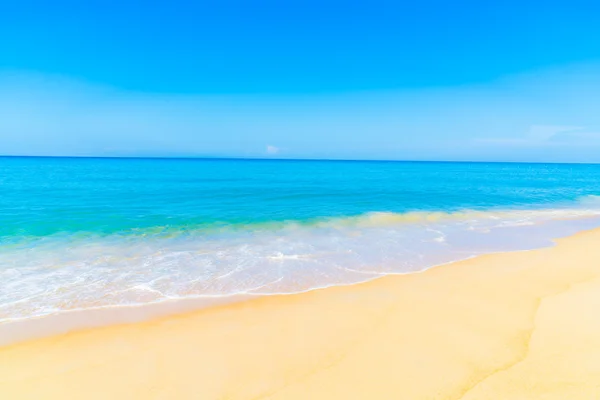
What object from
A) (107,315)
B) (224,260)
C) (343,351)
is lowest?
(107,315)

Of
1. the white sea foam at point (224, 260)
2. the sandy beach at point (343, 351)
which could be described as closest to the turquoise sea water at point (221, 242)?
the white sea foam at point (224, 260)

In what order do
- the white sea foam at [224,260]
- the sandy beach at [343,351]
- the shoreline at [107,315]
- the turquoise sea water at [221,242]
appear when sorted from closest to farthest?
the sandy beach at [343,351]
the shoreline at [107,315]
the white sea foam at [224,260]
the turquoise sea water at [221,242]

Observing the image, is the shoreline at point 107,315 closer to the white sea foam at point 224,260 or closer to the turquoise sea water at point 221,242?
the white sea foam at point 224,260

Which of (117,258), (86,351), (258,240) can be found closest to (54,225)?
(117,258)

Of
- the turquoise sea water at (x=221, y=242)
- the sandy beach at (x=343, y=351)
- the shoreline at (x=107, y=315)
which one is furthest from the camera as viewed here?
the turquoise sea water at (x=221, y=242)

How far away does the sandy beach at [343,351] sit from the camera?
12.6ft

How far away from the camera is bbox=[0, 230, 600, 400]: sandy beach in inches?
152

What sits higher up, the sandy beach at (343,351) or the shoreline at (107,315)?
the sandy beach at (343,351)

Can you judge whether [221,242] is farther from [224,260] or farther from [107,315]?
[107,315]

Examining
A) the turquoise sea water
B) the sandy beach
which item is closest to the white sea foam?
the turquoise sea water

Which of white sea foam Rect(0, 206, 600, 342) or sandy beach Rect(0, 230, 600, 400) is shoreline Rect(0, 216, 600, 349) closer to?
white sea foam Rect(0, 206, 600, 342)

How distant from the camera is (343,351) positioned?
15.1ft

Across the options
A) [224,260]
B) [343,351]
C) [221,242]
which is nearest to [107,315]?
[224,260]

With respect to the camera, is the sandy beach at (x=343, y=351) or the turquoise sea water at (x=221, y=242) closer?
the sandy beach at (x=343, y=351)
